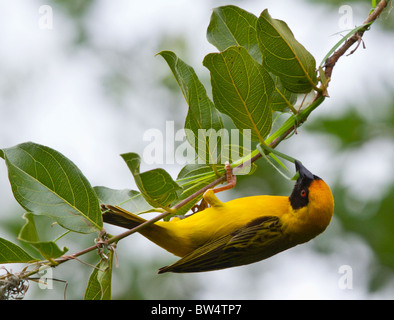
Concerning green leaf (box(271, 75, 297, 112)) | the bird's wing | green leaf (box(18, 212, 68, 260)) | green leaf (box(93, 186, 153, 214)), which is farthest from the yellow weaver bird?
green leaf (box(18, 212, 68, 260))

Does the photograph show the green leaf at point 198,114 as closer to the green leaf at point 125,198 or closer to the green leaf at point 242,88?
the green leaf at point 242,88

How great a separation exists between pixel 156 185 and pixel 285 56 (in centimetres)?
70

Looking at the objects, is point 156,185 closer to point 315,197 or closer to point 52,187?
point 52,187

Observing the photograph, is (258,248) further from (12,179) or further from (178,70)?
(12,179)

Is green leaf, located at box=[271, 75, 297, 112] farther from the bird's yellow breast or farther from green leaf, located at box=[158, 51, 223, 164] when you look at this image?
the bird's yellow breast

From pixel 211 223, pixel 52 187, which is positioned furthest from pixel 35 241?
pixel 211 223

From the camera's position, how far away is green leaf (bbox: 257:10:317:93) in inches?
74.3

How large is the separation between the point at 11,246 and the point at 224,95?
100 centimetres

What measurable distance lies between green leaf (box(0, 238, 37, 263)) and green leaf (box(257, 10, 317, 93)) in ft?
3.86

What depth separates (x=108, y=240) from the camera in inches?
74.2

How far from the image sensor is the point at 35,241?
5.32 ft

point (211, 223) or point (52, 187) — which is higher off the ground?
point (52, 187)

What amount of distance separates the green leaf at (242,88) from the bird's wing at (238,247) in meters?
0.85
